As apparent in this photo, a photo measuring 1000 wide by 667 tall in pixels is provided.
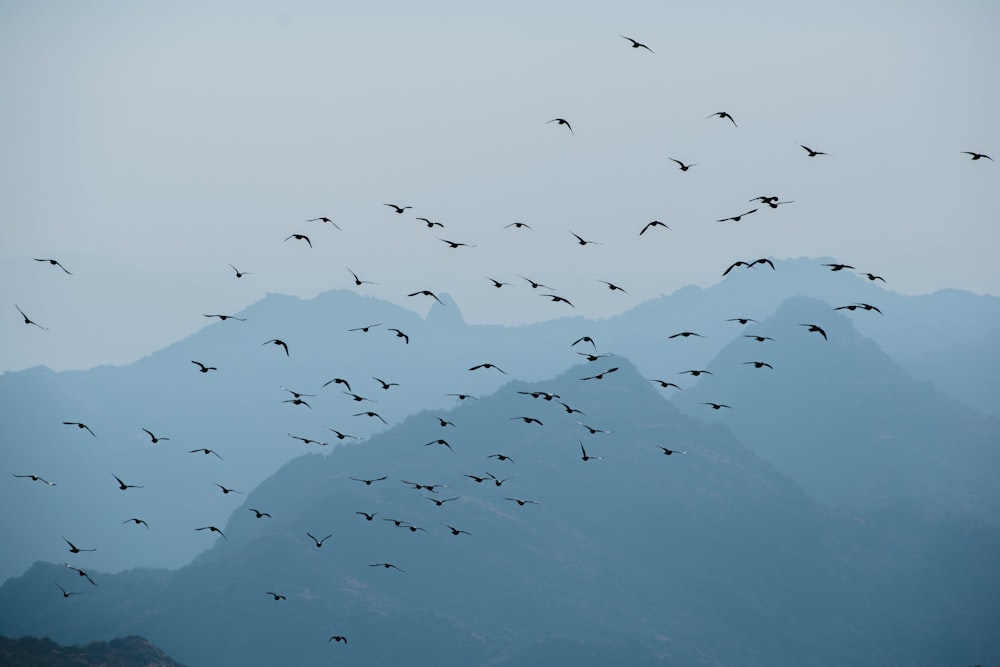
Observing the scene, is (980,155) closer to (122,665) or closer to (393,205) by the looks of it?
(393,205)

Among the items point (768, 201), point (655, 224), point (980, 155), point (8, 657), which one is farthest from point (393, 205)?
point (8, 657)

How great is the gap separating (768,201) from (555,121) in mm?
13633

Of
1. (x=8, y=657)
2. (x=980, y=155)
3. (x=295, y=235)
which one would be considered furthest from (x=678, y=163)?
(x=8, y=657)

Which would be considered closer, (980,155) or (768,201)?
(980,155)

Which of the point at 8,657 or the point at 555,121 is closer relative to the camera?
the point at 555,121

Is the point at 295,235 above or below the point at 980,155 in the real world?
below

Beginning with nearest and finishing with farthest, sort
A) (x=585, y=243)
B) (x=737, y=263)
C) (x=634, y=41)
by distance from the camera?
(x=737, y=263)
(x=634, y=41)
(x=585, y=243)

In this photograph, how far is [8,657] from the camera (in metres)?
186

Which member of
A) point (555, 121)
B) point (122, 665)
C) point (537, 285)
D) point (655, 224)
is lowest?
point (122, 665)

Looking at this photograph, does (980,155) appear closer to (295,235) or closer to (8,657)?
(295,235)

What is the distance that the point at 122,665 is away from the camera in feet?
645

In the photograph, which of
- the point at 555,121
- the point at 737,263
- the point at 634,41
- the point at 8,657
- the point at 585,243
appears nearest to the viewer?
the point at 737,263

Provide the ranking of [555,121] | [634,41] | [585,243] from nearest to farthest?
[634,41], [555,121], [585,243]

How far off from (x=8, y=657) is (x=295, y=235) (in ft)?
476
